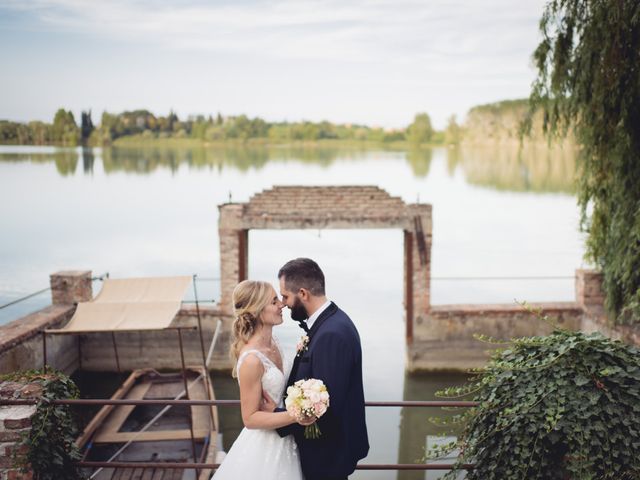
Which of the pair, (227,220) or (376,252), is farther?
(376,252)

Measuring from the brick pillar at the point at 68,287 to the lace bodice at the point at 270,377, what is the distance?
10.0 meters

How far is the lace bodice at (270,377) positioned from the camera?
3.04 m

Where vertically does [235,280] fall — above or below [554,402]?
below

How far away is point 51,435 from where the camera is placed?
388 cm

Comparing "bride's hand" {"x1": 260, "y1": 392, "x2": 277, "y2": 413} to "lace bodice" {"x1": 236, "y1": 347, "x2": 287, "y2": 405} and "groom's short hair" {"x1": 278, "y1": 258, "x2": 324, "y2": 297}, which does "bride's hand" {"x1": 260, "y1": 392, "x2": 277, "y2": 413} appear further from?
"groom's short hair" {"x1": 278, "y1": 258, "x2": 324, "y2": 297}

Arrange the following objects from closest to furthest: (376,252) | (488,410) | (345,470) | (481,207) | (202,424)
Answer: (345,470)
(488,410)
(202,424)
(376,252)
(481,207)

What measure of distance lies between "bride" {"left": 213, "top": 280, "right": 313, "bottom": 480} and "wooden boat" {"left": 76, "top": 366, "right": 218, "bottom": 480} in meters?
5.15

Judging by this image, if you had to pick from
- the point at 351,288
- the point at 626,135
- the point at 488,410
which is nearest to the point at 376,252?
the point at 351,288

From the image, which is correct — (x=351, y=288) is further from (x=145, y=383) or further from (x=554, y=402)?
(x=554, y=402)

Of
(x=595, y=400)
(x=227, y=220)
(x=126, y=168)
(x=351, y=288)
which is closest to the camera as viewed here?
(x=595, y=400)

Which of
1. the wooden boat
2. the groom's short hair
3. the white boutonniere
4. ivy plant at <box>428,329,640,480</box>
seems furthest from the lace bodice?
the wooden boat

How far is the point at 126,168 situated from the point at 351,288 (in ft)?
196

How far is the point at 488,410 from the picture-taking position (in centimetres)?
357

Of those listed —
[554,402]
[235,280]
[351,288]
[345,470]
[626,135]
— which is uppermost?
[626,135]
